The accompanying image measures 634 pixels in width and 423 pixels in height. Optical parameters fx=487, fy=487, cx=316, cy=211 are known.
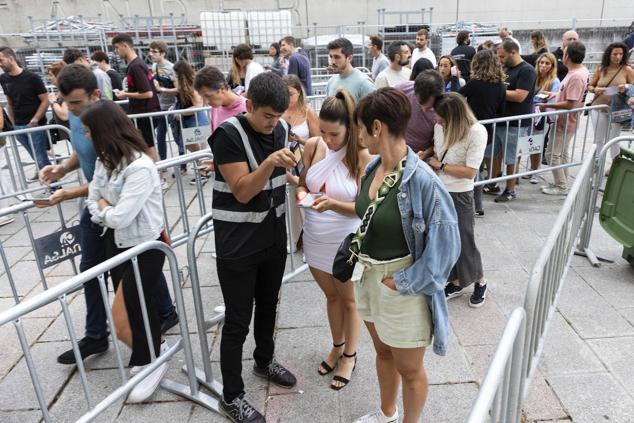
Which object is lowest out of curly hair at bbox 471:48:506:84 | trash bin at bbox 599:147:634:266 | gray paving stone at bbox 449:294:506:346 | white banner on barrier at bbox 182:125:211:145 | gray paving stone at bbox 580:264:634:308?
gray paving stone at bbox 580:264:634:308

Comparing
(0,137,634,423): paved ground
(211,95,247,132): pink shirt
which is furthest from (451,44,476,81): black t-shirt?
(211,95,247,132): pink shirt

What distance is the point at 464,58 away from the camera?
29.0 feet

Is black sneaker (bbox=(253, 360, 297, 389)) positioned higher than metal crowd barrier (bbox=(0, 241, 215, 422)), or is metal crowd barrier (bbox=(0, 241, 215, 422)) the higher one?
metal crowd barrier (bbox=(0, 241, 215, 422))

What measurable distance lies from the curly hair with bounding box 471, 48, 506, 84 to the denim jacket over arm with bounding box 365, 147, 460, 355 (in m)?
3.78

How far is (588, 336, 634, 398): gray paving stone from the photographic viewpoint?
10.1 ft

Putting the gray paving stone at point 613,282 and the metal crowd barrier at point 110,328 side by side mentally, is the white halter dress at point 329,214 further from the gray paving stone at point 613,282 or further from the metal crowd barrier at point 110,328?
the gray paving stone at point 613,282

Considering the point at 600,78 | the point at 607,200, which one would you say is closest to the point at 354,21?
the point at 600,78

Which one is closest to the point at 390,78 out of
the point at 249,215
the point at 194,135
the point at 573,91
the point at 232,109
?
the point at 573,91

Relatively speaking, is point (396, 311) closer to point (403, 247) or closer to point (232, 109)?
point (403, 247)

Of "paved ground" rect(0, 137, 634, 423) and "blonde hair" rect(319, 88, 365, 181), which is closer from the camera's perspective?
"blonde hair" rect(319, 88, 365, 181)

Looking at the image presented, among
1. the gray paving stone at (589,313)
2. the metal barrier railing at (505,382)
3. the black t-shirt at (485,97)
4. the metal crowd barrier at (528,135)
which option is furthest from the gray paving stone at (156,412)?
the black t-shirt at (485,97)

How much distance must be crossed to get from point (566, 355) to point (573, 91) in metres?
4.18

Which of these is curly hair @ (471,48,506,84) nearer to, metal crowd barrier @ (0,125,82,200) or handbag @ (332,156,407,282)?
handbag @ (332,156,407,282)

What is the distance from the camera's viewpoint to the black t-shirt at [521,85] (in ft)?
19.1
